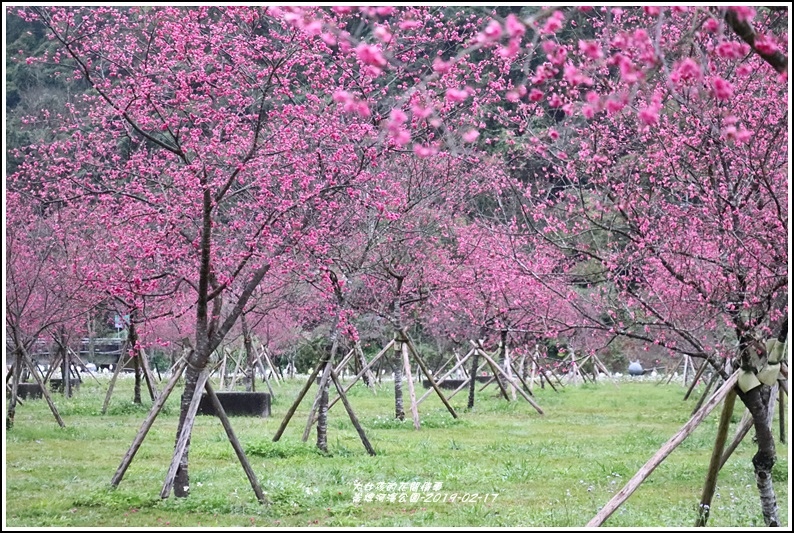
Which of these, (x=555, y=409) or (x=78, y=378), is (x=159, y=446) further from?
(x=78, y=378)

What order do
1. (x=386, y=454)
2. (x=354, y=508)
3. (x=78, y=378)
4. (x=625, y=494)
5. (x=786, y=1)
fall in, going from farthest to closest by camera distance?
(x=78, y=378), (x=386, y=454), (x=354, y=508), (x=625, y=494), (x=786, y=1)

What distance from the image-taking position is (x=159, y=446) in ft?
40.1

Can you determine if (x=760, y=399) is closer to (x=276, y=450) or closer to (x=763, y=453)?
(x=763, y=453)

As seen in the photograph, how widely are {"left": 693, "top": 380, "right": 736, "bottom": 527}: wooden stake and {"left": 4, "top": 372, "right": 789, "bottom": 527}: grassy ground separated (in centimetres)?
50

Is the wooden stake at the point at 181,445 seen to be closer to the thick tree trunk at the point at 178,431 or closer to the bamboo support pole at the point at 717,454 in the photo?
the thick tree trunk at the point at 178,431

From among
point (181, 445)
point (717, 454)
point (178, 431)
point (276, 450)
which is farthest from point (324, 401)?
point (717, 454)

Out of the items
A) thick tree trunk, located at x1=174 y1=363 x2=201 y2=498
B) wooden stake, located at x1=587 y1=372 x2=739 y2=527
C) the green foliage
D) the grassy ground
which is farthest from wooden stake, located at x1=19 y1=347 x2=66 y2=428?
wooden stake, located at x1=587 y1=372 x2=739 y2=527

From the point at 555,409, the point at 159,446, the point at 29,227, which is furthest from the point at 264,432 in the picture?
the point at 29,227

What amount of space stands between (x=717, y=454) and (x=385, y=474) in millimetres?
4367

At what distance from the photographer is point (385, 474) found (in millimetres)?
9609

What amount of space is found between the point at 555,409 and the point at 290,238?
12.4 m

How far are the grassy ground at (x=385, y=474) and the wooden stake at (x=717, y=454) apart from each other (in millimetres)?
500

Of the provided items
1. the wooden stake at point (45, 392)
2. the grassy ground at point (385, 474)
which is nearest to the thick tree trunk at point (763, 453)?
the grassy ground at point (385, 474)

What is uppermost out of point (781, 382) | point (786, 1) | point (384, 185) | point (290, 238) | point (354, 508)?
point (384, 185)
